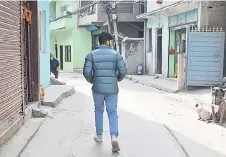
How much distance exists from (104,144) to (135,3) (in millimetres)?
23508

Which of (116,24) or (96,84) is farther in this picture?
(116,24)

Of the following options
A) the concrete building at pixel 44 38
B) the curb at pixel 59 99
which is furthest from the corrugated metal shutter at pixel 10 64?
the concrete building at pixel 44 38

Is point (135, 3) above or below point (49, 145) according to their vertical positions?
above

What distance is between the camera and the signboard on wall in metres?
17.2

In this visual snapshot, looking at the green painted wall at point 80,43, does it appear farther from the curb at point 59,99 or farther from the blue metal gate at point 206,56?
the blue metal gate at point 206,56

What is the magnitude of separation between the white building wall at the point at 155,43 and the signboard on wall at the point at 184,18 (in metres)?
1.04

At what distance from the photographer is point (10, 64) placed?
269 inches

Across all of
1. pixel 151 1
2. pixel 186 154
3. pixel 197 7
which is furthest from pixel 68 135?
pixel 151 1

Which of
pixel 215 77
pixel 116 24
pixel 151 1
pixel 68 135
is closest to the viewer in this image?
pixel 68 135

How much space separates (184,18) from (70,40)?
20.3m

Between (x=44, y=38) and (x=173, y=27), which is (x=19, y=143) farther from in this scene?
(x=173, y=27)

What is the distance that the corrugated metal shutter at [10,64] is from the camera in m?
6.23

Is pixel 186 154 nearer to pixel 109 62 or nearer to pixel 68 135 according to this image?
pixel 109 62

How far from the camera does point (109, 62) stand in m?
6.10
